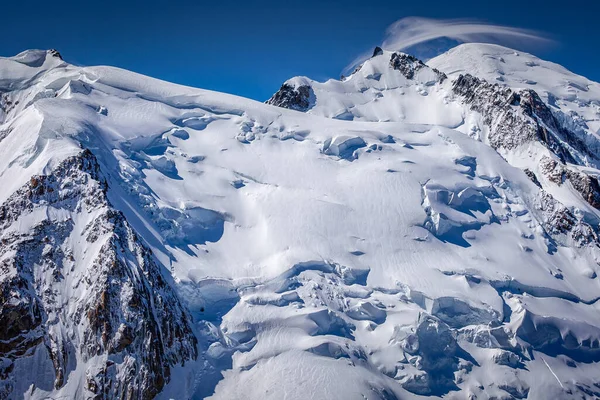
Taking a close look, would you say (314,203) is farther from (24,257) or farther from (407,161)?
(24,257)

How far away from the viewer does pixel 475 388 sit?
42.5 metres

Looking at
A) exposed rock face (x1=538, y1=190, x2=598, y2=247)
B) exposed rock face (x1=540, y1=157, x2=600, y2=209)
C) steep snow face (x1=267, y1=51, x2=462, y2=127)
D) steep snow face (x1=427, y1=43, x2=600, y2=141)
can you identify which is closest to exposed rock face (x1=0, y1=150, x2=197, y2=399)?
exposed rock face (x1=538, y1=190, x2=598, y2=247)

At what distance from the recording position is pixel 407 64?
322 ft

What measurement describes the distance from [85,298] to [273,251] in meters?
19.6

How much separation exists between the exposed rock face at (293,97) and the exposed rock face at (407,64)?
2061 centimetres

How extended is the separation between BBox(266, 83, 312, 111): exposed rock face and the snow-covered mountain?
1548 centimetres

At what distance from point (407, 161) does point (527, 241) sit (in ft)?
58.8

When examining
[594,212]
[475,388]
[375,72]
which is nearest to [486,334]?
[475,388]

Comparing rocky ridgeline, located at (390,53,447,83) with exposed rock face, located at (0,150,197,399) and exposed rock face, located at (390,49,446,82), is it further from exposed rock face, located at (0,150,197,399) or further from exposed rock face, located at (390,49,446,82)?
exposed rock face, located at (0,150,197,399)

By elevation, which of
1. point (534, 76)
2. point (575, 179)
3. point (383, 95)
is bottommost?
point (575, 179)

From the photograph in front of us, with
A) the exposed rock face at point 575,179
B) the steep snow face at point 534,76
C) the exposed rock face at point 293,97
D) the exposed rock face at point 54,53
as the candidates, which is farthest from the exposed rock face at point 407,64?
the exposed rock face at point 54,53

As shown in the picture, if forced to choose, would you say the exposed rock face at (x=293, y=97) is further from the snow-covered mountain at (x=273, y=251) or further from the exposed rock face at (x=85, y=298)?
the exposed rock face at (x=85, y=298)

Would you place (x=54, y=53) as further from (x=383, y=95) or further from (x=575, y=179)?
(x=575, y=179)

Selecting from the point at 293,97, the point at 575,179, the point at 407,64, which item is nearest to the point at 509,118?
the point at 575,179
